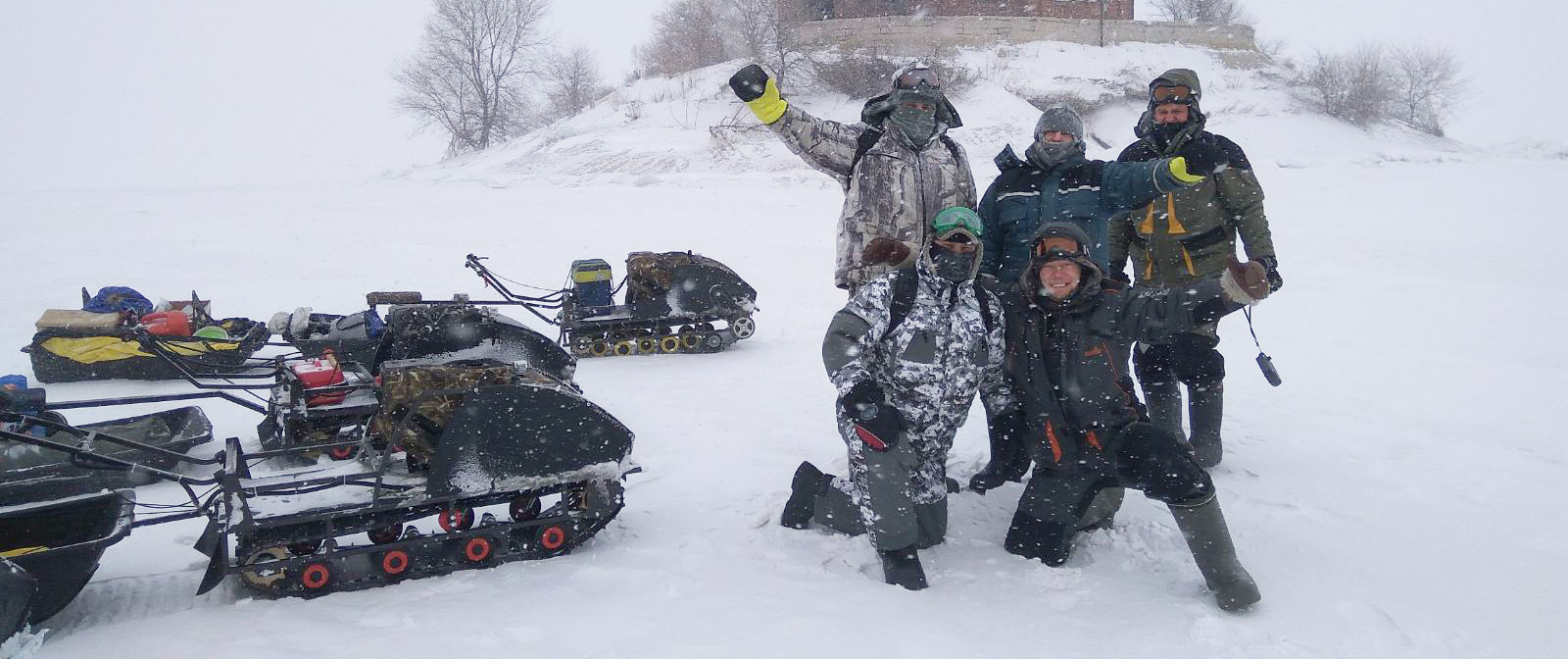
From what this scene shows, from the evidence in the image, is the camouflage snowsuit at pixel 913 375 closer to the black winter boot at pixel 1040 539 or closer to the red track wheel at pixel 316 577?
the black winter boot at pixel 1040 539

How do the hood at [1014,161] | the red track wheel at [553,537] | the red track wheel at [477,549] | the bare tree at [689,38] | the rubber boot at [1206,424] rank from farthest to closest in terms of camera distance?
the bare tree at [689,38]
the rubber boot at [1206,424]
the hood at [1014,161]
the red track wheel at [553,537]
the red track wheel at [477,549]

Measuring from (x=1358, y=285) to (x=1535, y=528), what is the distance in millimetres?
6544

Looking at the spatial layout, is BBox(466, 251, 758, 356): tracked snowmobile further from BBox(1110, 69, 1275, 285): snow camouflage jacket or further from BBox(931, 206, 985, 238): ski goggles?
BBox(931, 206, 985, 238): ski goggles

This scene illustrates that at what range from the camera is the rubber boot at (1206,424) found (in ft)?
14.3

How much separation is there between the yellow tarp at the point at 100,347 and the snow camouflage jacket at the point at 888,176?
5.02m

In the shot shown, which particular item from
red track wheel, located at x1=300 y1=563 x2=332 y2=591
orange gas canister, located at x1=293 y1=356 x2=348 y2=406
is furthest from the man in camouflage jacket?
orange gas canister, located at x1=293 y1=356 x2=348 y2=406

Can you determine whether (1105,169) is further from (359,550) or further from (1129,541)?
(359,550)

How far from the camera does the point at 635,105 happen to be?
91.5 ft

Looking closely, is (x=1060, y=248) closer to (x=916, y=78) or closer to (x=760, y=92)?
(x=916, y=78)

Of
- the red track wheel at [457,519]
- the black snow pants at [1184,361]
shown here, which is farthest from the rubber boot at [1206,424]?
the red track wheel at [457,519]

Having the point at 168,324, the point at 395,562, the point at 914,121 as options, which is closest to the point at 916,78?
the point at 914,121

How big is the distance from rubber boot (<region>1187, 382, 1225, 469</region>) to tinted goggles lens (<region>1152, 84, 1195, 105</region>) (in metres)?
1.38

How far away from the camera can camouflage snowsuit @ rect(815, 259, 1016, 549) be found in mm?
3312

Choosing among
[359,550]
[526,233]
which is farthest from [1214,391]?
[526,233]
